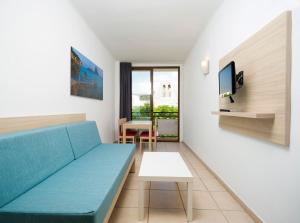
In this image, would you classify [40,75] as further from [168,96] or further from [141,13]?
[168,96]

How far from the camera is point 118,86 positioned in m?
5.68

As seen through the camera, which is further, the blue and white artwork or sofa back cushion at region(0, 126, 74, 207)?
the blue and white artwork

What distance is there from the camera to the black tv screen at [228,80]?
1823mm

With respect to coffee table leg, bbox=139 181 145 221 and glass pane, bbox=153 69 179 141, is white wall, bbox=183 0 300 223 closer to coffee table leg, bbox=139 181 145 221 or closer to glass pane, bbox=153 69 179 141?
coffee table leg, bbox=139 181 145 221

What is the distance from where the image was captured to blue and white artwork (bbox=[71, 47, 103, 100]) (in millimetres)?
2691

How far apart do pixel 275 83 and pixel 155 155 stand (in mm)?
1529

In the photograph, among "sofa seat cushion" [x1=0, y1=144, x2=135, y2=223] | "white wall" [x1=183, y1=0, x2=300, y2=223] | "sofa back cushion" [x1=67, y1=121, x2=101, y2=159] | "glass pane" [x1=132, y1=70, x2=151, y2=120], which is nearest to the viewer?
"sofa seat cushion" [x1=0, y1=144, x2=135, y2=223]

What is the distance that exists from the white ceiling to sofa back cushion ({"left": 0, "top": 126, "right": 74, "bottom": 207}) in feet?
6.63

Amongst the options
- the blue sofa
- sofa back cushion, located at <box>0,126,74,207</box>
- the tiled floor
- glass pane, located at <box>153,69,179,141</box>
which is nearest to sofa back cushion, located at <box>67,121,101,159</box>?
the blue sofa

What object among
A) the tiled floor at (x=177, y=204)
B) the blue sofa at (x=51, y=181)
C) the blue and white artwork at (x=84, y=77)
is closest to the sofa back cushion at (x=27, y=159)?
the blue sofa at (x=51, y=181)

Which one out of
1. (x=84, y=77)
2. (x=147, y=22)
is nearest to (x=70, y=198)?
(x=84, y=77)

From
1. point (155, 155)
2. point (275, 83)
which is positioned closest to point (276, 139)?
point (275, 83)

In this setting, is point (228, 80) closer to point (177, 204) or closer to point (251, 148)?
point (251, 148)

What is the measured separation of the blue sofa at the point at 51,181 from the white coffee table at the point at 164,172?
0.83 feet
